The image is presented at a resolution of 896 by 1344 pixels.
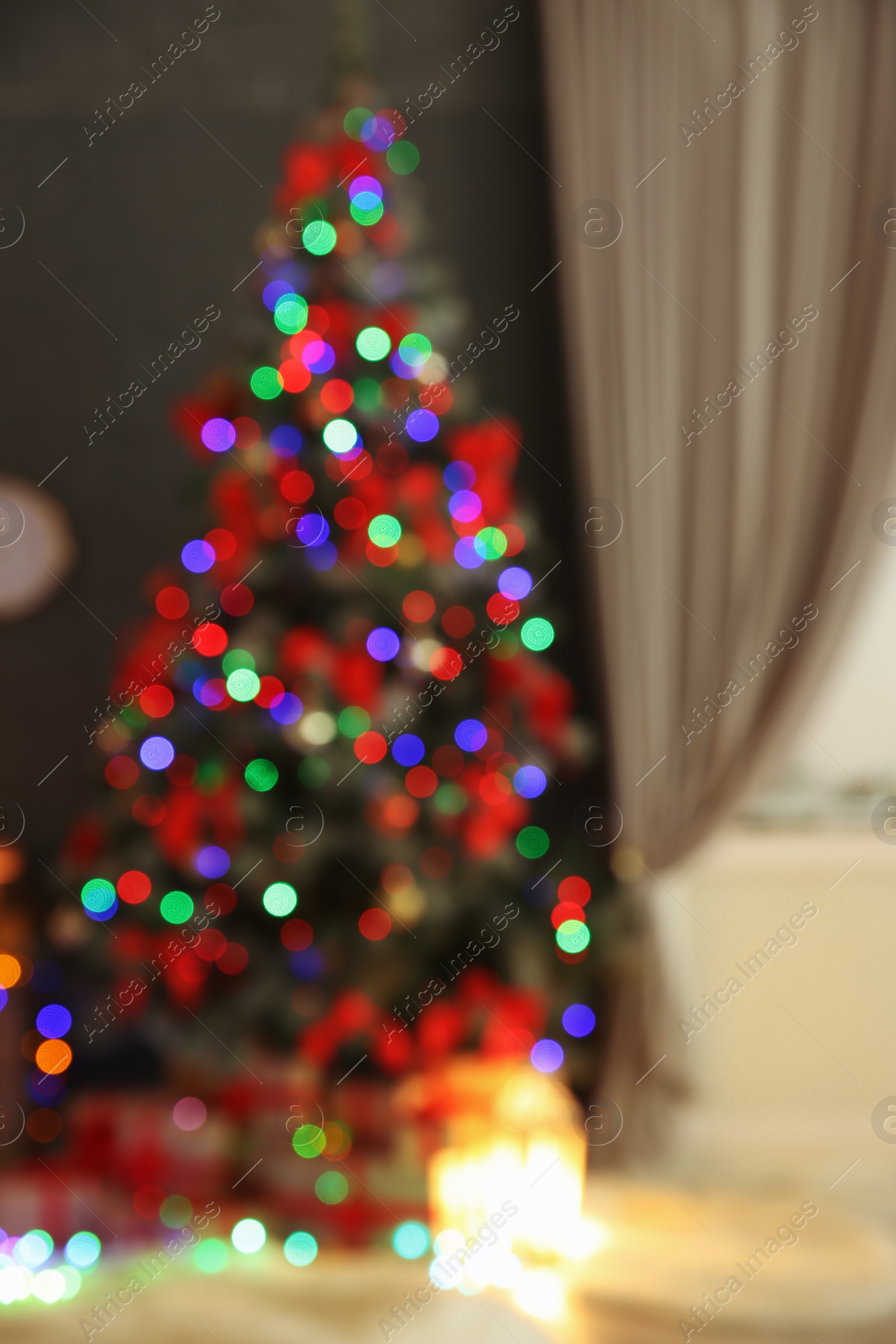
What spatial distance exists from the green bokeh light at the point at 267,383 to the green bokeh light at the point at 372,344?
7.5 inches

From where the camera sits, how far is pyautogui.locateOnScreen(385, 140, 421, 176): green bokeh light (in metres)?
2.70

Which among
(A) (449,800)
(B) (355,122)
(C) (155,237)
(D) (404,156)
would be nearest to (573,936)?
(A) (449,800)

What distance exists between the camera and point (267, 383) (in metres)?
2.28

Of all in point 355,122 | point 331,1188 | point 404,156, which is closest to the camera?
point 331,1188

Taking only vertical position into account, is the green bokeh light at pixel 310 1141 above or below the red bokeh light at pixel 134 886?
below

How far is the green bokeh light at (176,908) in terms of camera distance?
2205mm

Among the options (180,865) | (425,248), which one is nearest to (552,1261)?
(180,865)

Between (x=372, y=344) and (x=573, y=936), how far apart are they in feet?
4.75

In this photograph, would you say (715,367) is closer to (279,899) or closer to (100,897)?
(279,899)

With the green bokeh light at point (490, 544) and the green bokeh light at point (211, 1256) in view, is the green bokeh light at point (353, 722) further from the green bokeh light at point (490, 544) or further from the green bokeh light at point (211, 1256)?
the green bokeh light at point (211, 1256)

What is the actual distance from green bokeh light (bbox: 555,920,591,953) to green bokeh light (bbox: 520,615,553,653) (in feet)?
2.18

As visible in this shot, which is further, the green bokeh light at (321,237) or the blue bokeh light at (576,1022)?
the blue bokeh light at (576,1022)

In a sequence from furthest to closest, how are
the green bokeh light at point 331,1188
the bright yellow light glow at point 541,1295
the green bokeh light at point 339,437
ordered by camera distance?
the green bokeh light at point 339,437 < the green bokeh light at point 331,1188 < the bright yellow light glow at point 541,1295

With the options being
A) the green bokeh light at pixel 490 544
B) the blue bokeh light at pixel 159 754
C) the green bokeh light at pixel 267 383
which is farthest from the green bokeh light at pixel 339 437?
the blue bokeh light at pixel 159 754
